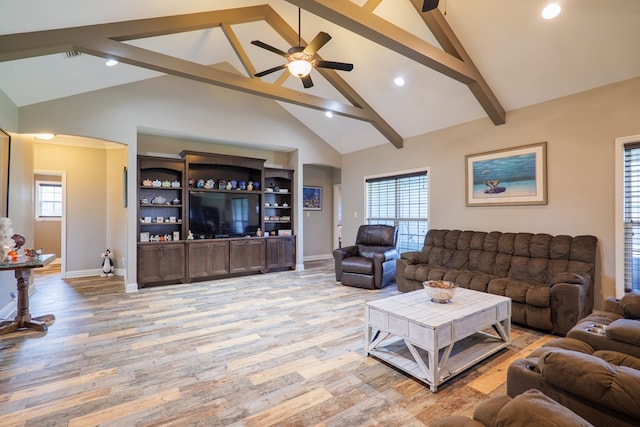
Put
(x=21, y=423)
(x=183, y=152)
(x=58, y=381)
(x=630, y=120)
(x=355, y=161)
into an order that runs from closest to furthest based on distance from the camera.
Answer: (x=21, y=423), (x=58, y=381), (x=630, y=120), (x=183, y=152), (x=355, y=161)

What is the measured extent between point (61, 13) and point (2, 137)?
2.10m

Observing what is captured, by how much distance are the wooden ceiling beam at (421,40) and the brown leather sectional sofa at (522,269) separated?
6.16 feet

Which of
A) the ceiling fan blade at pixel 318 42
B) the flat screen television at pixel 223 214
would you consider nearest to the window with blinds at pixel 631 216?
the ceiling fan blade at pixel 318 42

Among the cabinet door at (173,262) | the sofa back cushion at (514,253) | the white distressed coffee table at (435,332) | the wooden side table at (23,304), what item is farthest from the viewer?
the cabinet door at (173,262)

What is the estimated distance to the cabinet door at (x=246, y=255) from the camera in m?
6.06

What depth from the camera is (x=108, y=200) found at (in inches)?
259

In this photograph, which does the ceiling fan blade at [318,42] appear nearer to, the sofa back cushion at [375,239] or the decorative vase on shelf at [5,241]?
the sofa back cushion at [375,239]

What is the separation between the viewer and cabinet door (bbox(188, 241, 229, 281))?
5.63 meters

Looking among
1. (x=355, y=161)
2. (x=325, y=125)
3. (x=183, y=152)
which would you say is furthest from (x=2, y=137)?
(x=355, y=161)

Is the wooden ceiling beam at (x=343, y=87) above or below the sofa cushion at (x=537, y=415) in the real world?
above

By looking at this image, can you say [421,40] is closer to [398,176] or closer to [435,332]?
[435,332]

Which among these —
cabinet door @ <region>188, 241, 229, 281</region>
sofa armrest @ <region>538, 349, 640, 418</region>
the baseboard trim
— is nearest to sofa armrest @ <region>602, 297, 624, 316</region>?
sofa armrest @ <region>538, 349, 640, 418</region>

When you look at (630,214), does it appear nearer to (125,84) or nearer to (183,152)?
(183,152)

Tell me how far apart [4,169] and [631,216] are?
307 inches
